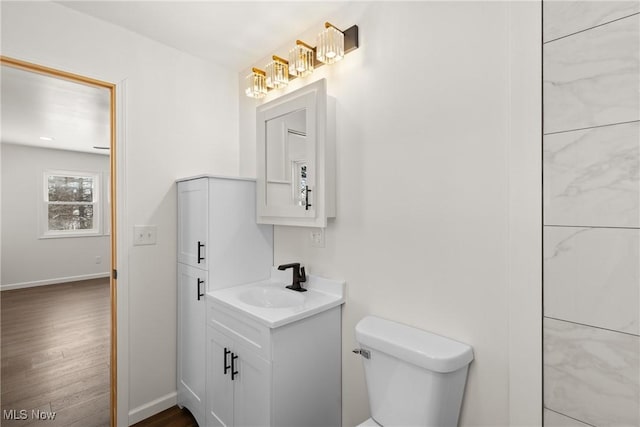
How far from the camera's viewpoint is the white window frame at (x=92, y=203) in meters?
4.92

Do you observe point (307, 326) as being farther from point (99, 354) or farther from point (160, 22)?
point (99, 354)

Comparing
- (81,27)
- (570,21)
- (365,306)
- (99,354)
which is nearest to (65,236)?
(99,354)

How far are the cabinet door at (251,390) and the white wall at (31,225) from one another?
5.33 m

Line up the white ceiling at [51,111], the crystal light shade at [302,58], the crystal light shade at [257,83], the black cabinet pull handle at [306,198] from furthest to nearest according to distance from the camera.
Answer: the white ceiling at [51,111] < the crystal light shade at [257,83] < the crystal light shade at [302,58] < the black cabinet pull handle at [306,198]

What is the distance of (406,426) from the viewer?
44.5 inches

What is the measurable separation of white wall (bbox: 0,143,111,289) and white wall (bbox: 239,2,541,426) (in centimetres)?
552

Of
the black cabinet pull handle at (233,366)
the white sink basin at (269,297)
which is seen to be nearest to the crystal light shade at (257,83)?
the white sink basin at (269,297)

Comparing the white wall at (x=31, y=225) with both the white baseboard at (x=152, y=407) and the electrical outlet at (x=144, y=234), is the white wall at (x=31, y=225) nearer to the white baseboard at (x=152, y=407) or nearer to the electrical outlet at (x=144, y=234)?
the electrical outlet at (x=144, y=234)

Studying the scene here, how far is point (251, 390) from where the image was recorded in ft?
4.63

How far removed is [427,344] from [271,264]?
3.83ft

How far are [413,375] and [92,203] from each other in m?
6.12

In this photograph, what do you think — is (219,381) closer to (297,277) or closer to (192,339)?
(192,339)

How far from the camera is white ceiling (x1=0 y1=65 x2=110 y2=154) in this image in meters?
2.45

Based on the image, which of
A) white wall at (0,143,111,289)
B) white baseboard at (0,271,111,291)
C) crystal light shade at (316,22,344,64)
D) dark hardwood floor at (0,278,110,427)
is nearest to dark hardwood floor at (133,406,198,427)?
dark hardwood floor at (0,278,110,427)
